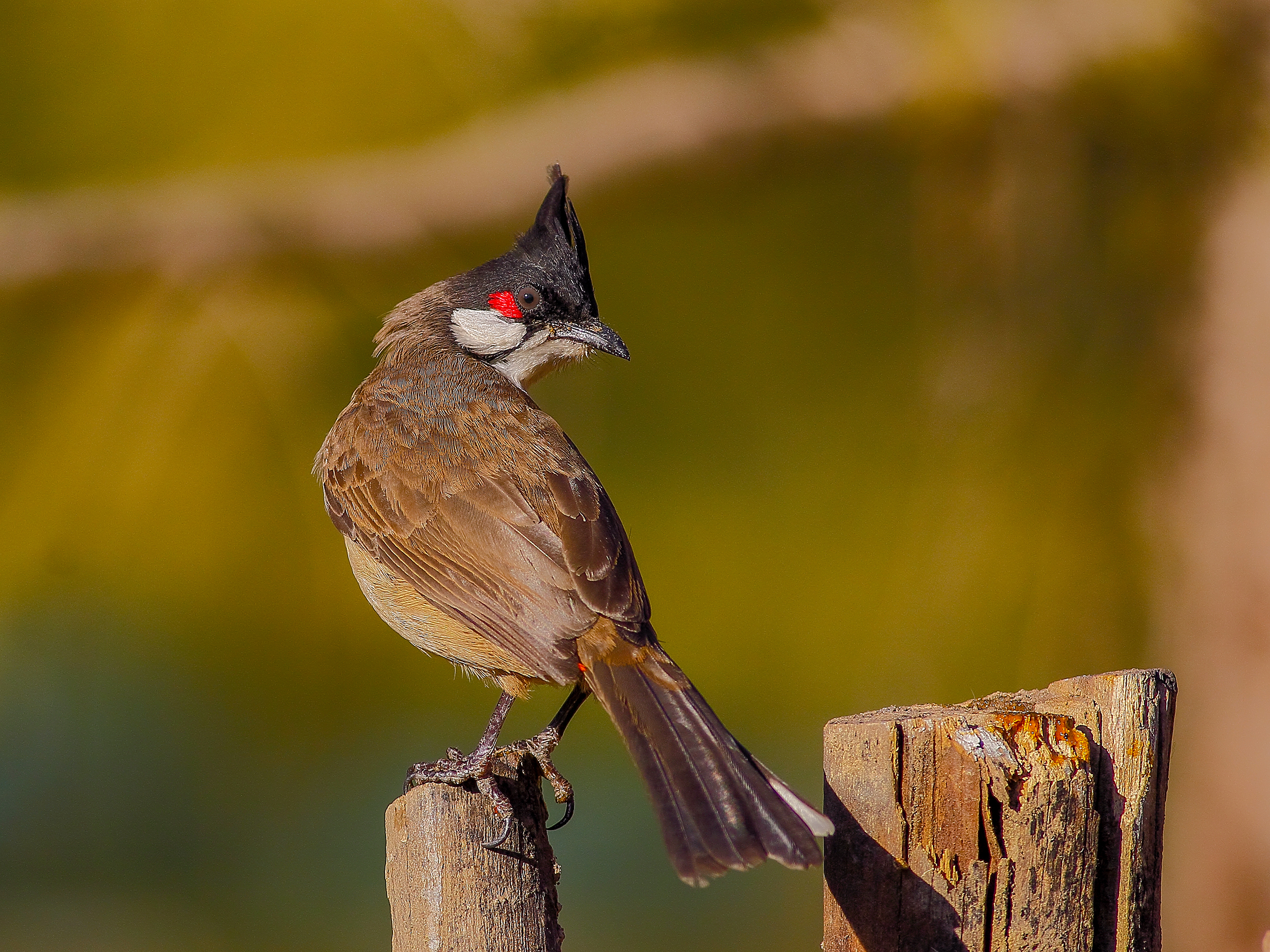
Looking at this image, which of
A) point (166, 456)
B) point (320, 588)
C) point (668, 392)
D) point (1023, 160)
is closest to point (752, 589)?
point (668, 392)

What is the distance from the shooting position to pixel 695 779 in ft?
7.72

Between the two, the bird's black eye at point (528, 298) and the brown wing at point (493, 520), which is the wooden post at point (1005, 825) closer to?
the brown wing at point (493, 520)

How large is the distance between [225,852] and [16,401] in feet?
7.12

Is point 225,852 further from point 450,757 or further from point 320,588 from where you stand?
point 450,757

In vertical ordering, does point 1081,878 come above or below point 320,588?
below

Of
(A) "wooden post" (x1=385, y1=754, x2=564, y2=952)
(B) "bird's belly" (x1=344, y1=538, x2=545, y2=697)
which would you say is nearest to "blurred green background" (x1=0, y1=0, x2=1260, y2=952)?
(B) "bird's belly" (x1=344, y1=538, x2=545, y2=697)

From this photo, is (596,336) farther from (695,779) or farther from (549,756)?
(695,779)

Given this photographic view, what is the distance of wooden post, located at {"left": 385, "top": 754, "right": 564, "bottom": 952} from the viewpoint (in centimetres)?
226

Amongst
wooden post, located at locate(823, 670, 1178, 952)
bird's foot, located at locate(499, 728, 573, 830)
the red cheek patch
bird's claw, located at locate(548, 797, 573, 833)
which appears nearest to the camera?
wooden post, located at locate(823, 670, 1178, 952)

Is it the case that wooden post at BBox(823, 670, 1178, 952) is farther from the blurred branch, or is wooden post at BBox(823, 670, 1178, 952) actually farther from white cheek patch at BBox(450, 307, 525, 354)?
the blurred branch

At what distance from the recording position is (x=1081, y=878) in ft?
6.75

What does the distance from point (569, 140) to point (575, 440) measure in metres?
1.33

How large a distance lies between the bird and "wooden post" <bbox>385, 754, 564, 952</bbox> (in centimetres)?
6

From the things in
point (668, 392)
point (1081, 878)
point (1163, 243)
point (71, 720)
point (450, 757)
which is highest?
point (1163, 243)
